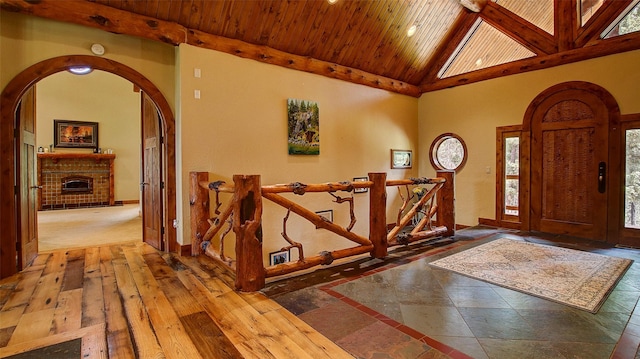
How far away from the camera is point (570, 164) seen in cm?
496

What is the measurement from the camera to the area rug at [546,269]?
8.71 ft

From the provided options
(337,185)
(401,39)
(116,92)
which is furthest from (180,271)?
(116,92)

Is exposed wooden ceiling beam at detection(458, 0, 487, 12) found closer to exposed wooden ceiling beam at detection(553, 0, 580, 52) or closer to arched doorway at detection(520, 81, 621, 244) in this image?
exposed wooden ceiling beam at detection(553, 0, 580, 52)

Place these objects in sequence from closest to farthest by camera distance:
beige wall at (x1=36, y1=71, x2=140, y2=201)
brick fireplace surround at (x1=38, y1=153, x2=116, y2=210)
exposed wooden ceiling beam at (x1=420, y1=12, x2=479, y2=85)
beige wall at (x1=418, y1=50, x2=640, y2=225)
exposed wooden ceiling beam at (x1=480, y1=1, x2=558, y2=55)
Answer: beige wall at (x1=418, y1=50, x2=640, y2=225) < exposed wooden ceiling beam at (x1=480, y1=1, x2=558, y2=55) < exposed wooden ceiling beam at (x1=420, y1=12, x2=479, y2=85) < brick fireplace surround at (x1=38, y1=153, x2=116, y2=210) < beige wall at (x1=36, y1=71, x2=140, y2=201)

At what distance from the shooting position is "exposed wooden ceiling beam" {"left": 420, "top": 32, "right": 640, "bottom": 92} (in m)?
4.40

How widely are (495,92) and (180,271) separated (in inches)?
237

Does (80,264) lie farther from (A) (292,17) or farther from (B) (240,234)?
(A) (292,17)

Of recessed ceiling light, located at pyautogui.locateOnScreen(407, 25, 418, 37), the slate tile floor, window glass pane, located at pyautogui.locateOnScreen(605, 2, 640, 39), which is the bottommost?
the slate tile floor

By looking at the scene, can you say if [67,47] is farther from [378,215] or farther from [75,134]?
[75,134]

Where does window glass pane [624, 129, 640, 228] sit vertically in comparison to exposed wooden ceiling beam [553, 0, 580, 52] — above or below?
below

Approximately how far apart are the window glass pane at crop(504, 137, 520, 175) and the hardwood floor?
16.9 feet

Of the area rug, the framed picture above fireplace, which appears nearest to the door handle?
the area rug

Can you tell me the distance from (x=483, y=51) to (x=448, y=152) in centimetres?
207

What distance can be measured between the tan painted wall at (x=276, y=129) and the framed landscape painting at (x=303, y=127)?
0.34ft
